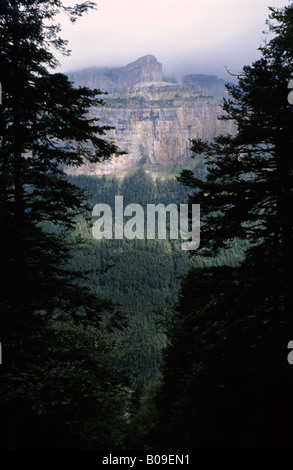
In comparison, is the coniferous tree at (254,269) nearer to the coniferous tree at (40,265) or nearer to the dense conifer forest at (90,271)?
the dense conifer forest at (90,271)

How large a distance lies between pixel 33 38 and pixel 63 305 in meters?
6.00

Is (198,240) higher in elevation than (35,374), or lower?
higher

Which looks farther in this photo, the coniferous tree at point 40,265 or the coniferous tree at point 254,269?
the coniferous tree at point 254,269

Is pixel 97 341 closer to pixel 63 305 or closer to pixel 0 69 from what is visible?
pixel 63 305

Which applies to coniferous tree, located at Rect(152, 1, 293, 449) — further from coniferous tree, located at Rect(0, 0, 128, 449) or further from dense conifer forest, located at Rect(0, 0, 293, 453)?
coniferous tree, located at Rect(0, 0, 128, 449)

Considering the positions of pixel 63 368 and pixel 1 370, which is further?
pixel 63 368

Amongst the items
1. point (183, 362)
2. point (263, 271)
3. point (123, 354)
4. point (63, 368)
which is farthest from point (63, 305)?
point (183, 362)

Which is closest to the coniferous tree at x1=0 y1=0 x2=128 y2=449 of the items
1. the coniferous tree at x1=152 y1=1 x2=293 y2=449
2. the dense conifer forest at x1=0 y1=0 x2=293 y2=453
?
the dense conifer forest at x1=0 y1=0 x2=293 y2=453

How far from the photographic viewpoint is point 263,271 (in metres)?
7.48

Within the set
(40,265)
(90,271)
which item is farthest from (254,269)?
(40,265)

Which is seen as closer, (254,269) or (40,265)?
(40,265)

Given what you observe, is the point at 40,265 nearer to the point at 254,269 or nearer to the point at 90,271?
the point at 90,271

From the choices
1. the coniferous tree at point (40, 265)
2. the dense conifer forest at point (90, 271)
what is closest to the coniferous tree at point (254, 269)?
the dense conifer forest at point (90, 271)

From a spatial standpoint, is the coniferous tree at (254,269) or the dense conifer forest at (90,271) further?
the coniferous tree at (254,269)
